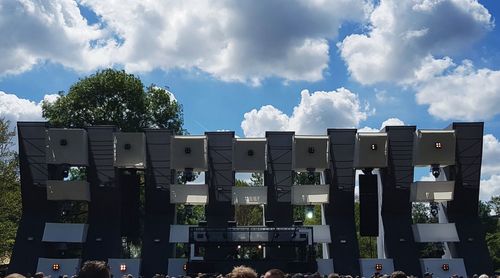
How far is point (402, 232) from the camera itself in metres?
36.2

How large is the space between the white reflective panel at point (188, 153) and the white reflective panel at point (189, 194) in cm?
122

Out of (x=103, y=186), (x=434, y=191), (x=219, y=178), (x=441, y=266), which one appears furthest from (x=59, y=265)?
(x=434, y=191)

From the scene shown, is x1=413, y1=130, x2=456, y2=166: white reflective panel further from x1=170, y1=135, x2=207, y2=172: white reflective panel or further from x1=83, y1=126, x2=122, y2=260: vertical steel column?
x1=83, y1=126, x2=122, y2=260: vertical steel column

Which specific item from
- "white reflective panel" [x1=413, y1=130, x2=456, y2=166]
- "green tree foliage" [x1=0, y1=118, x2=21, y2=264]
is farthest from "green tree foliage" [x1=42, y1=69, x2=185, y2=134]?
"white reflective panel" [x1=413, y1=130, x2=456, y2=166]

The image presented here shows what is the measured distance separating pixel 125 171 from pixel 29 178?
20.8ft

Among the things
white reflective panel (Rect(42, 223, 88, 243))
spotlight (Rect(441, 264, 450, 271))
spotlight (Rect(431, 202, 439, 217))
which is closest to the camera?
spotlight (Rect(441, 264, 450, 271))

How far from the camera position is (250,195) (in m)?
36.7

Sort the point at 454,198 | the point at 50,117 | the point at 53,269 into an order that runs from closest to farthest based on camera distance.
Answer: the point at 53,269 → the point at 454,198 → the point at 50,117

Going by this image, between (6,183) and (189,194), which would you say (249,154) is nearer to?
(189,194)

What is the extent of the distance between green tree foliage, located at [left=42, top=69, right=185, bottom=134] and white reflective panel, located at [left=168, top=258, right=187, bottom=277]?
1767cm

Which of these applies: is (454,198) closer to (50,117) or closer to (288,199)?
(288,199)

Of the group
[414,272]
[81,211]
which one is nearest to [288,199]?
[414,272]

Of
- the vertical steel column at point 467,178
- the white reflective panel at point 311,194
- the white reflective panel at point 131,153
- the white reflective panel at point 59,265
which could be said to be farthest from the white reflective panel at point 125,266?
the vertical steel column at point 467,178

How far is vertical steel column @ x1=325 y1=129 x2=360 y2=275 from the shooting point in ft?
118
